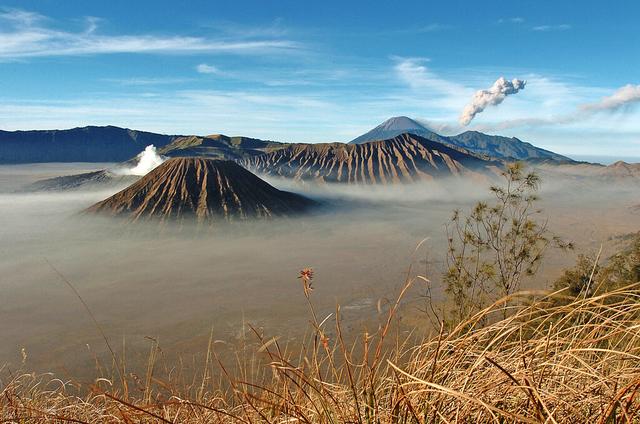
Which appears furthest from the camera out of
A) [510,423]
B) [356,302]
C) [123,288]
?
[123,288]

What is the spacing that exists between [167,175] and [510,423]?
3786 inches

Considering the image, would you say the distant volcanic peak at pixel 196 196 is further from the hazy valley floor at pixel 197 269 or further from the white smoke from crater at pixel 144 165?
the white smoke from crater at pixel 144 165

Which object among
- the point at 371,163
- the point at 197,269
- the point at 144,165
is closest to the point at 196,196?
the point at 197,269

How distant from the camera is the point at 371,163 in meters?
155

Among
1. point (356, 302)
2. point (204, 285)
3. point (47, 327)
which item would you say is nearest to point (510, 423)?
point (356, 302)

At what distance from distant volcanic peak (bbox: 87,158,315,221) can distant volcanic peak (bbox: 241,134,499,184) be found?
5496 centimetres

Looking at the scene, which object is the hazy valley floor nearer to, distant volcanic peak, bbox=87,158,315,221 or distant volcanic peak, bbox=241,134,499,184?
distant volcanic peak, bbox=87,158,315,221

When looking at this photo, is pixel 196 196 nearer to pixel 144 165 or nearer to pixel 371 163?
pixel 144 165

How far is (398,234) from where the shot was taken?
82625 millimetres

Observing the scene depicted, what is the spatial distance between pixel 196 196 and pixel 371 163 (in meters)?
81.9

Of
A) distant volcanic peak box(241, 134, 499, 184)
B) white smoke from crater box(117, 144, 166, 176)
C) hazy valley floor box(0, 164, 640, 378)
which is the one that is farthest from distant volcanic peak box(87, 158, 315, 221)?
white smoke from crater box(117, 144, 166, 176)

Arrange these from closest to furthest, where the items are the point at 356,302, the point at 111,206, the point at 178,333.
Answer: the point at 178,333 < the point at 356,302 < the point at 111,206

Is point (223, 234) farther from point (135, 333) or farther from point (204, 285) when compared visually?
point (135, 333)

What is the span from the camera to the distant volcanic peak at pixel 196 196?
8594 centimetres
